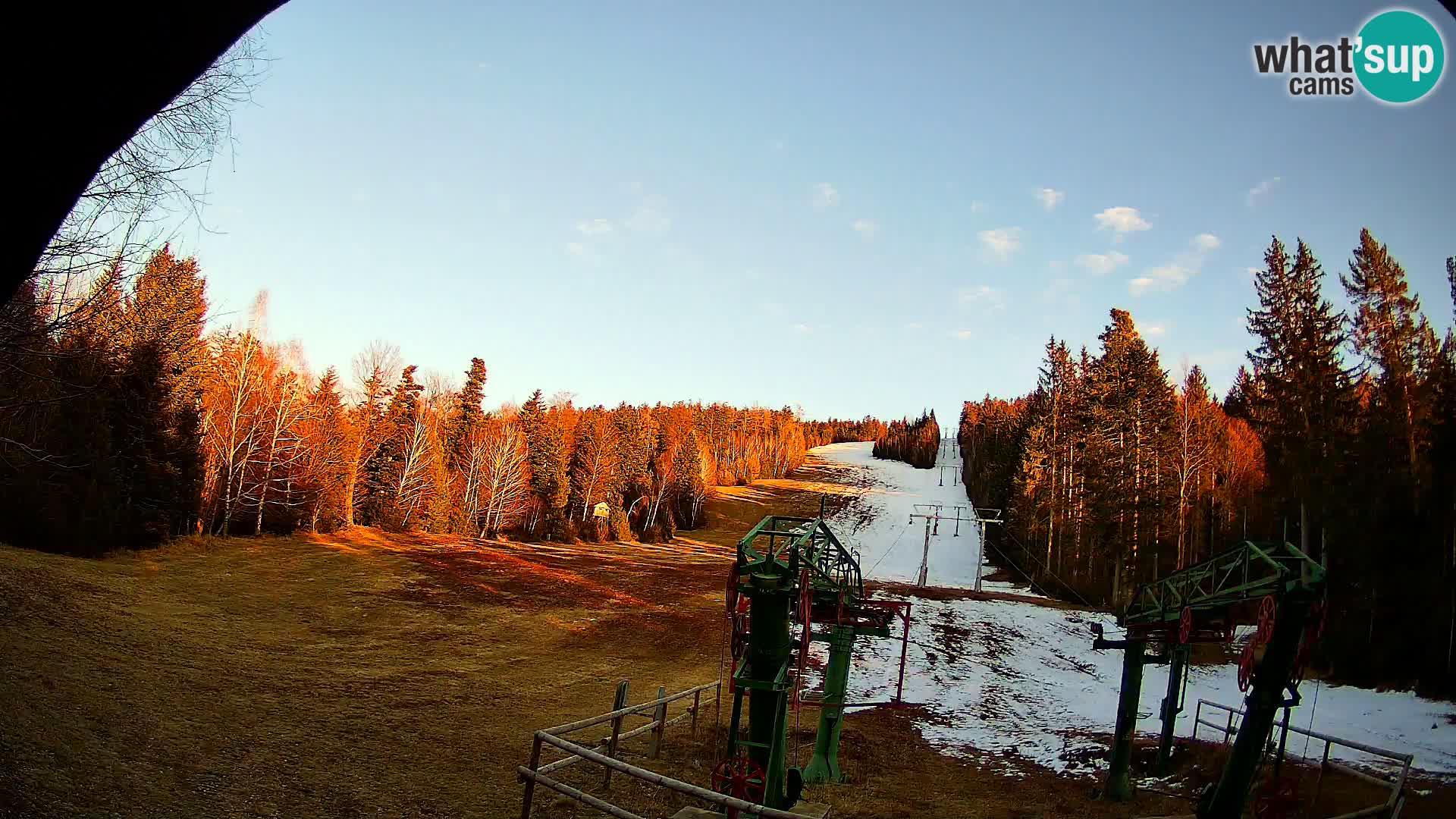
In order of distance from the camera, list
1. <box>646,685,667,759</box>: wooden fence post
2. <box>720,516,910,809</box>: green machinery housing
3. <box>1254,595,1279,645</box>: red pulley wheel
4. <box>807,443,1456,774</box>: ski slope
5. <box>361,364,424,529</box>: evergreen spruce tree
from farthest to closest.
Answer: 1. <box>361,364,424,529</box>: evergreen spruce tree
2. <box>807,443,1456,774</box>: ski slope
3. <box>646,685,667,759</box>: wooden fence post
4. <box>720,516,910,809</box>: green machinery housing
5. <box>1254,595,1279,645</box>: red pulley wheel

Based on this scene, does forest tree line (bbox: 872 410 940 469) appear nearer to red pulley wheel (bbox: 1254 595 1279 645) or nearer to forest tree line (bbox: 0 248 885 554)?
forest tree line (bbox: 0 248 885 554)

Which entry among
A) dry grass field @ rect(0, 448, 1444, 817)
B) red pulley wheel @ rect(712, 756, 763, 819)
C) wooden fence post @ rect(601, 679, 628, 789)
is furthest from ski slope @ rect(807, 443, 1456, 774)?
red pulley wheel @ rect(712, 756, 763, 819)

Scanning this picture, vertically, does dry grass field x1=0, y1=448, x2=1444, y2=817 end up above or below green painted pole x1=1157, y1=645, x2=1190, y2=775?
below

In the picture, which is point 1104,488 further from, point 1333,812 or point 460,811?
point 460,811

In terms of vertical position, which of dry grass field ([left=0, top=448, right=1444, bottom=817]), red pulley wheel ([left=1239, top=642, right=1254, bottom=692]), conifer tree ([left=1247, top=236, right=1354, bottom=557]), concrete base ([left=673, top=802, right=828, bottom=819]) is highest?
conifer tree ([left=1247, top=236, right=1354, bottom=557])

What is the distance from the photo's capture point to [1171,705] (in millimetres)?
17688

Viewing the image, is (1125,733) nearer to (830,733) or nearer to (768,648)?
(830,733)

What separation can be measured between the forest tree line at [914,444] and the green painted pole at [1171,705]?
12551 centimetres

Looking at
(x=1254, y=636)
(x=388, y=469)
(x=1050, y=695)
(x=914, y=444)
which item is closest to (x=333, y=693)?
(x=1254, y=636)

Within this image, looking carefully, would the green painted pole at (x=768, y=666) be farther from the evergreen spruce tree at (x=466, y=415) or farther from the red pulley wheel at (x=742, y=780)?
the evergreen spruce tree at (x=466, y=415)

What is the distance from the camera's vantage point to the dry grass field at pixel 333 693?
12.8 meters

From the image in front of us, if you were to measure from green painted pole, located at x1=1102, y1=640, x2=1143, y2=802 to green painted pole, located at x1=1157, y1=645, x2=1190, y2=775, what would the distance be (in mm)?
963

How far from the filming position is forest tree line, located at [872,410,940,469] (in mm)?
147625

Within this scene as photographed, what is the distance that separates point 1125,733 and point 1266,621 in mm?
6371
